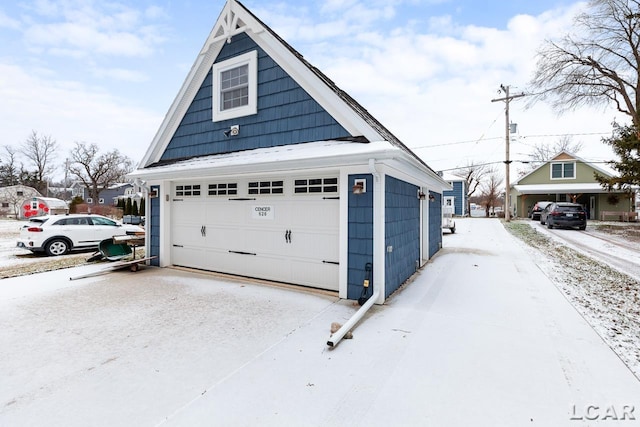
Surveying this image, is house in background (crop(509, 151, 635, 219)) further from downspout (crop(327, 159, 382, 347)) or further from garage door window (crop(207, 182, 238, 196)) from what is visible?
garage door window (crop(207, 182, 238, 196))

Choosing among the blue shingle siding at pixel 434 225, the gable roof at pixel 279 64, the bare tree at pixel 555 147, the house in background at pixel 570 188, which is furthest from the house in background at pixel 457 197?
the gable roof at pixel 279 64

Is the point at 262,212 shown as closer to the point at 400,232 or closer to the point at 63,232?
the point at 400,232

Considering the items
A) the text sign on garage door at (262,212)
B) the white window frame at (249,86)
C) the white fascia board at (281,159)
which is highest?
the white window frame at (249,86)

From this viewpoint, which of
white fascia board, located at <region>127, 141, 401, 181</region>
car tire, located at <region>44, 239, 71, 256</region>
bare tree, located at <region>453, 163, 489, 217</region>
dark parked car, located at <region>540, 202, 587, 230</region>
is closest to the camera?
white fascia board, located at <region>127, 141, 401, 181</region>

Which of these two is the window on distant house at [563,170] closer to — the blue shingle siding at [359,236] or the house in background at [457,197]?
the house in background at [457,197]

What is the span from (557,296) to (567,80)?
62.7 ft

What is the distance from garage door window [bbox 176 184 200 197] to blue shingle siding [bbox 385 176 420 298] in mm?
4498

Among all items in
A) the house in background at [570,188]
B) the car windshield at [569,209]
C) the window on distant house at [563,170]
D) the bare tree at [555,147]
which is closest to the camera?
the car windshield at [569,209]

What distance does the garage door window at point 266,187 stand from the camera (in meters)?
5.95

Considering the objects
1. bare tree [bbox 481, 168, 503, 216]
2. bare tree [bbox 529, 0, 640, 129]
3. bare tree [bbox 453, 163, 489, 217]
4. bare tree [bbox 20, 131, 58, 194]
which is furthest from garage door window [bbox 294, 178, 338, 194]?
bare tree [bbox 20, 131, 58, 194]

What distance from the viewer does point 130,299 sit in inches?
199

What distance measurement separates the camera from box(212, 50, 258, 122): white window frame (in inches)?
242

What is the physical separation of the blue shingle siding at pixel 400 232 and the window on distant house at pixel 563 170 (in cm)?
2421

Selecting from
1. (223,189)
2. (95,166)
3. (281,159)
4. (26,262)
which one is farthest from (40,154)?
(281,159)
